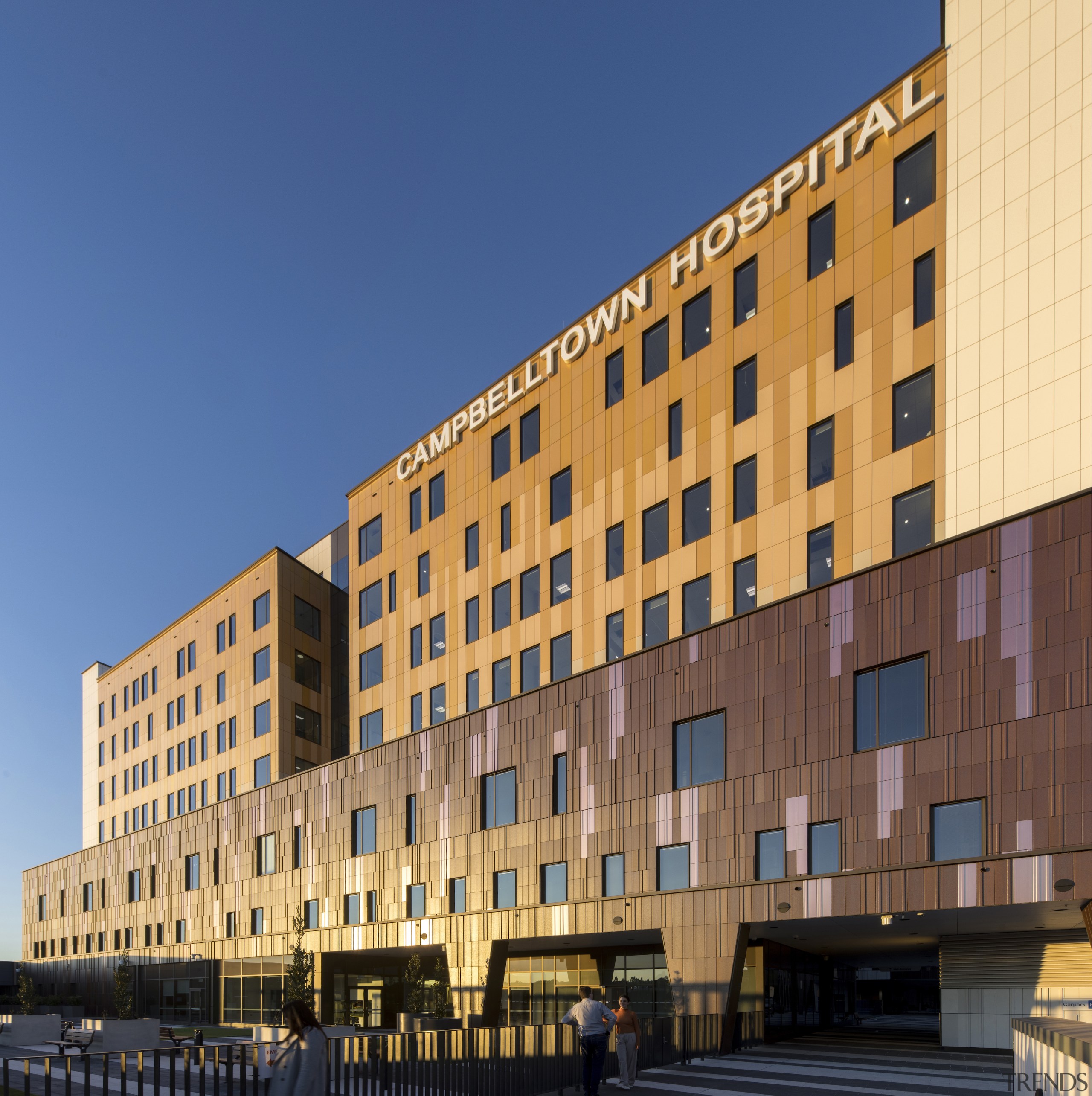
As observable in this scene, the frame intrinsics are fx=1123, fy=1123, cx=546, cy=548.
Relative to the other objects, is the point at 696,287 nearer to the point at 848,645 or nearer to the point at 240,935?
the point at 848,645

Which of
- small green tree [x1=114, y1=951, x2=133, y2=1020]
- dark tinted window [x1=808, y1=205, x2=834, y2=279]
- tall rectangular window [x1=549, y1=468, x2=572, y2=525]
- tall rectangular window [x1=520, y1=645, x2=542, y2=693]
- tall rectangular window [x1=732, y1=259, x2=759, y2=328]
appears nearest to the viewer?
dark tinted window [x1=808, y1=205, x2=834, y2=279]

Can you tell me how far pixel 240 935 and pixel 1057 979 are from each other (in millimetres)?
40344

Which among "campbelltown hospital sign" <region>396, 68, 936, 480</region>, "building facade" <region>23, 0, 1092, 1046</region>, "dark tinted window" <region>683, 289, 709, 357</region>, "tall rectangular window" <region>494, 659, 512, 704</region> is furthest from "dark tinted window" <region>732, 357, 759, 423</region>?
"tall rectangular window" <region>494, 659, 512, 704</region>

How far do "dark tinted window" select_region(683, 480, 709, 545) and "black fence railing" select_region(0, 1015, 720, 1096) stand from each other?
17.5 m

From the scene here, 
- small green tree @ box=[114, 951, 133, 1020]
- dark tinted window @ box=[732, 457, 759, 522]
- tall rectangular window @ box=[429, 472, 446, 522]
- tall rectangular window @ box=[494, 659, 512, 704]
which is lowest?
small green tree @ box=[114, 951, 133, 1020]

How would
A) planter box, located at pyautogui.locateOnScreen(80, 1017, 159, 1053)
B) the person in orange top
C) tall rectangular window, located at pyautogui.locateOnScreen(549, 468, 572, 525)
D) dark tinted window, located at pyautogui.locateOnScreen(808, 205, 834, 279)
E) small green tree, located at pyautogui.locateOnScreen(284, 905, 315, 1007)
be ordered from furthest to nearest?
tall rectangular window, located at pyautogui.locateOnScreen(549, 468, 572, 525) < small green tree, located at pyautogui.locateOnScreen(284, 905, 315, 1007) < planter box, located at pyautogui.locateOnScreen(80, 1017, 159, 1053) < dark tinted window, located at pyautogui.locateOnScreen(808, 205, 834, 279) < the person in orange top

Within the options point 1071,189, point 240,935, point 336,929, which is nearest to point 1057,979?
point 1071,189

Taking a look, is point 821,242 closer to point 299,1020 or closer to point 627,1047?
point 627,1047

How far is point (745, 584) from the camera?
33.4 meters

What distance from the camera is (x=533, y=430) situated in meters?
43.0

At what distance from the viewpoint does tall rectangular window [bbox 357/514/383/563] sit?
5219cm

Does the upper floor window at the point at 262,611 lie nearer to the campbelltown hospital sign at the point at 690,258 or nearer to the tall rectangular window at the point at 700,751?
the campbelltown hospital sign at the point at 690,258

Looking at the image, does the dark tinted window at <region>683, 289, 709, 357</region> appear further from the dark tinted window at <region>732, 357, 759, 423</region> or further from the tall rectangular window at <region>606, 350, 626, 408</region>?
the tall rectangular window at <region>606, 350, 626, 408</region>

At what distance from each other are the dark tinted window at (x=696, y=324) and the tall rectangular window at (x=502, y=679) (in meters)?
13.7
